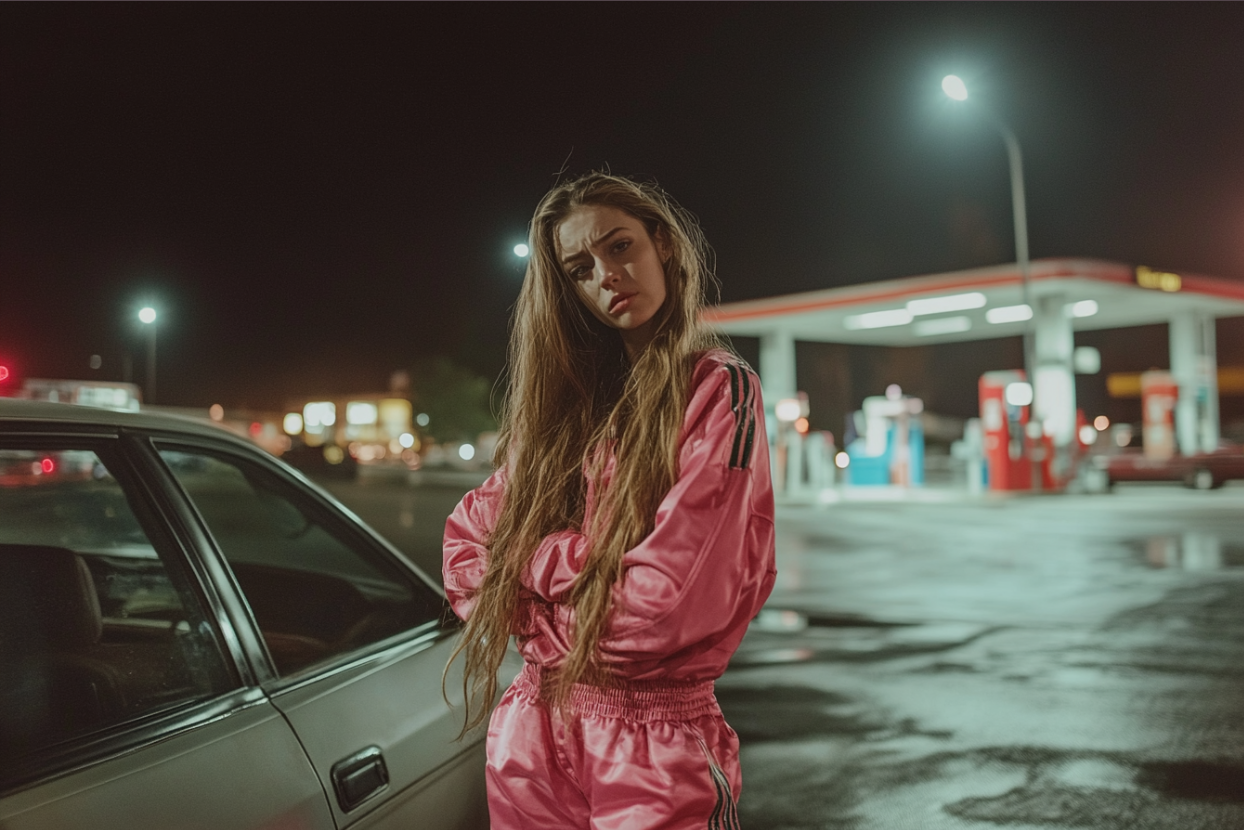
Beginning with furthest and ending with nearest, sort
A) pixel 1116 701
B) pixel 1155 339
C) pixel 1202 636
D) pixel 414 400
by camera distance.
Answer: pixel 414 400 < pixel 1155 339 < pixel 1202 636 < pixel 1116 701

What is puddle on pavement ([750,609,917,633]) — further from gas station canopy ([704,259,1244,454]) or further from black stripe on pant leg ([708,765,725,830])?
gas station canopy ([704,259,1244,454])

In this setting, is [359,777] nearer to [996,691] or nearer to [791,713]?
[791,713]

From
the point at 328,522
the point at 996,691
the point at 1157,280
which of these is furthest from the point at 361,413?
the point at 328,522

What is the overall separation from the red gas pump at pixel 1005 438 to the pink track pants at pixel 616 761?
→ 84.3 ft

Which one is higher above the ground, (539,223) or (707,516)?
(539,223)

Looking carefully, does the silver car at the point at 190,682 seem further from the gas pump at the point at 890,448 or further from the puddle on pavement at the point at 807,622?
the gas pump at the point at 890,448

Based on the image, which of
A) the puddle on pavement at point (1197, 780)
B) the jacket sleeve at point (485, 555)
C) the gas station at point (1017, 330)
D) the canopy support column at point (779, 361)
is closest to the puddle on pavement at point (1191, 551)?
the puddle on pavement at point (1197, 780)

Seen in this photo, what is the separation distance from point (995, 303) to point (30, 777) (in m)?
29.4

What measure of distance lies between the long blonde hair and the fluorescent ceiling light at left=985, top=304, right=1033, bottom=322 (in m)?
29.0

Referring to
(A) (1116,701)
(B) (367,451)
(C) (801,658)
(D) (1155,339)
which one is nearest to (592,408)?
(A) (1116,701)

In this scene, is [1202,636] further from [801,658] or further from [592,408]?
[592,408]

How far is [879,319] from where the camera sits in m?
31.3

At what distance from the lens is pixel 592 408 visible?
196 cm

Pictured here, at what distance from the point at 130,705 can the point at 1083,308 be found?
1317 inches
